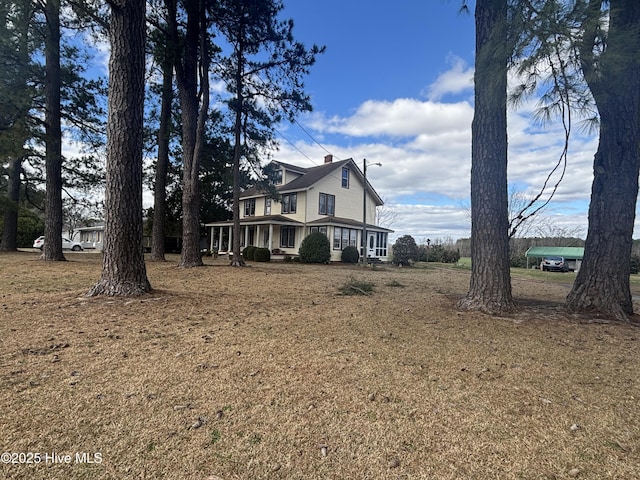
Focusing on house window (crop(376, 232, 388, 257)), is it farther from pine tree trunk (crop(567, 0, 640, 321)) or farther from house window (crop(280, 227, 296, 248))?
pine tree trunk (crop(567, 0, 640, 321))

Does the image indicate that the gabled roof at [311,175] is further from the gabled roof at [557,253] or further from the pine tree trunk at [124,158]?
the pine tree trunk at [124,158]

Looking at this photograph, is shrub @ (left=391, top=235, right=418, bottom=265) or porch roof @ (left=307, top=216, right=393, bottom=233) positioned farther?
shrub @ (left=391, top=235, right=418, bottom=265)

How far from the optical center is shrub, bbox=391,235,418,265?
930 inches

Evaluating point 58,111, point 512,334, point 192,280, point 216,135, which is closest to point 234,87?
point 216,135

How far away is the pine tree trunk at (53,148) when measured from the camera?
1293 centimetres

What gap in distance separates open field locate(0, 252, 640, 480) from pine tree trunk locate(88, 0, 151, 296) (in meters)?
1.01

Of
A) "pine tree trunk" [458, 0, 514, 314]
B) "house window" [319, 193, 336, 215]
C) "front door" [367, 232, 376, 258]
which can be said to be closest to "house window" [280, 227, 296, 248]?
"house window" [319, 193, 336, 215]

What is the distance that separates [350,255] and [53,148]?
1603 cm

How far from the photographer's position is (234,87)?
46.8ft

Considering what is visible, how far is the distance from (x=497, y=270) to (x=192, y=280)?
284 inches

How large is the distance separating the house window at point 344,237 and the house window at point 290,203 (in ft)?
11.5

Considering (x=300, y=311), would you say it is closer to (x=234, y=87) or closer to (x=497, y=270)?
(x=497, y=270)

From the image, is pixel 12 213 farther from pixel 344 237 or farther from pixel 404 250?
pixel 404 250

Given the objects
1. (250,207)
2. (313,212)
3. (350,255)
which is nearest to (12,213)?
(250,207)
